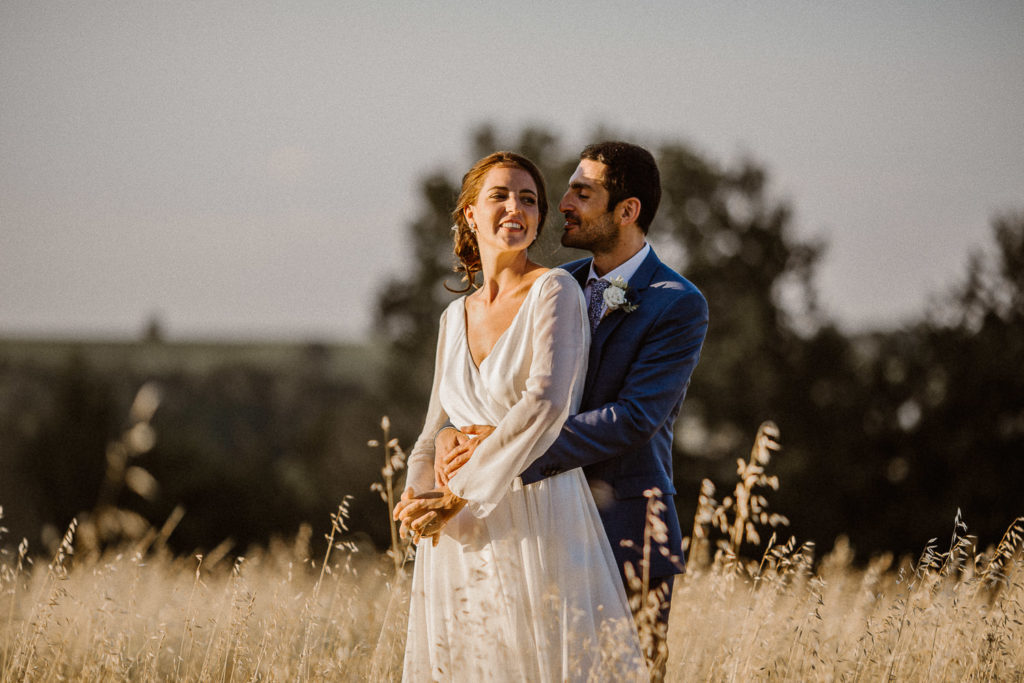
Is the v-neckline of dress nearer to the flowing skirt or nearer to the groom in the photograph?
the groom

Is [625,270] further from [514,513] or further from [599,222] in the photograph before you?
[514,513]

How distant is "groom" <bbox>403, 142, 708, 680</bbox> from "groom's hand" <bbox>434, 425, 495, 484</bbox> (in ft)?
0.07

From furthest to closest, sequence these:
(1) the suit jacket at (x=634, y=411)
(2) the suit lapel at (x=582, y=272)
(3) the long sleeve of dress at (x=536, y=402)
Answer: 1. (2) the suit lapel at (x=582, y=272)
2. (1) the suit jacket at (x=634, y=411)
3. (3) the long sleeve of dress at (x=536, y=402)

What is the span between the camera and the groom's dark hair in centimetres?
412

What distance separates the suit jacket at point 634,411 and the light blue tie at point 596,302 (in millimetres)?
51

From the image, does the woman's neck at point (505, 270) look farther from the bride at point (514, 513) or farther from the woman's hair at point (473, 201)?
the woman's hair at point (473, 201)

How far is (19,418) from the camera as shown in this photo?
3322 centimetres

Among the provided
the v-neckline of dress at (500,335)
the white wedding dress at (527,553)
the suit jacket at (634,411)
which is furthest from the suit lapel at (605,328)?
the v-neckline of dress at (500,335)

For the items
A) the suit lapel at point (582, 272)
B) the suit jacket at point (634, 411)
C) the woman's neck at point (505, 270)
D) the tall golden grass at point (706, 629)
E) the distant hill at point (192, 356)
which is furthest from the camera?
the distant hill at point (192, 356)

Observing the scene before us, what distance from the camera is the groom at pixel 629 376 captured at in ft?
11.7

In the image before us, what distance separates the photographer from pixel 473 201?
3855 millimetres

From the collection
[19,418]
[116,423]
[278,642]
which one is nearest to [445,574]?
[278,642]

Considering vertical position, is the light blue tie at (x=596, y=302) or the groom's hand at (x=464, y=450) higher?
the light blue tie at (x=596, y=302)

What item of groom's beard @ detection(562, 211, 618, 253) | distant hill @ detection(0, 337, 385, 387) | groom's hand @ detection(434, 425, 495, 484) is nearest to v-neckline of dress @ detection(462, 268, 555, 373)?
groom's hand @ detection(434, 425, 495, 484)
